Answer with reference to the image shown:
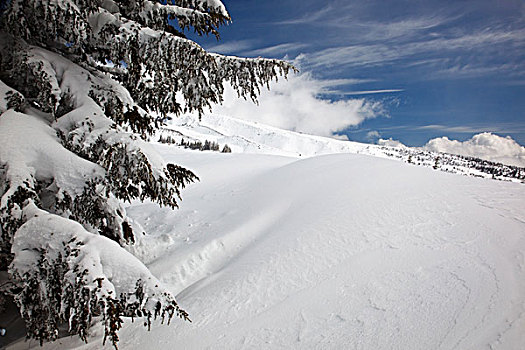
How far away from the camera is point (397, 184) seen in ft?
21.4

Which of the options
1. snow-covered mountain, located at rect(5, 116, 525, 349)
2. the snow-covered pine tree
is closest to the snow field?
snow-covered mountain, located at rect(5, 116, 525, 349)

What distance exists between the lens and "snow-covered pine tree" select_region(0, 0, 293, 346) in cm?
239

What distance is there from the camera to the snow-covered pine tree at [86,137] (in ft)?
7.83

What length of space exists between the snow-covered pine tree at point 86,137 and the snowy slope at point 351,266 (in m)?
1.26

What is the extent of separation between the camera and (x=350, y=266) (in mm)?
4164

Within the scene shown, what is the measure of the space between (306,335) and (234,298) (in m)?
1.25

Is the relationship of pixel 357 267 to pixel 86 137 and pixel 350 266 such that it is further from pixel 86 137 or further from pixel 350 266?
pixel 86 137

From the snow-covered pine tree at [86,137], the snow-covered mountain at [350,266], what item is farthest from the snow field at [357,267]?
the snow-covered pine tree at [86,137]

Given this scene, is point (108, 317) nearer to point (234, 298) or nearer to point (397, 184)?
point (234, 298)

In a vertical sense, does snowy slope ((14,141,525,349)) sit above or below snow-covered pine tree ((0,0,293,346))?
below

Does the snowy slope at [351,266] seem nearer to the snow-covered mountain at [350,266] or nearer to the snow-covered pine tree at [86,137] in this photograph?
the snow-covered mountain at [350,266]

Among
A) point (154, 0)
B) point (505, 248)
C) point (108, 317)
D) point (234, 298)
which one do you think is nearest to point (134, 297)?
point (108, 317)

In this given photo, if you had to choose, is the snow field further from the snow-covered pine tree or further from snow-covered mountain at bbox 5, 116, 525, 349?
the snow-covered pine tree

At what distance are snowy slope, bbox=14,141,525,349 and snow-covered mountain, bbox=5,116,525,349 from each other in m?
0.02
